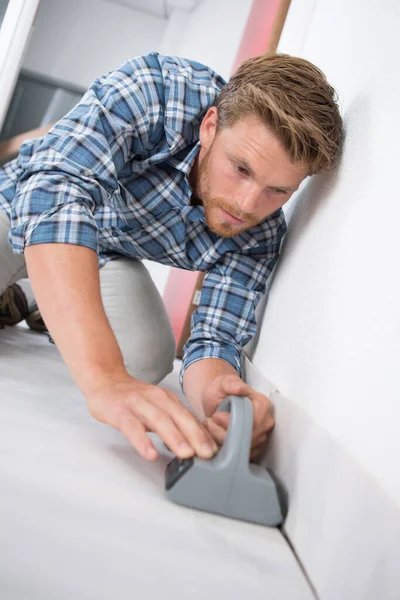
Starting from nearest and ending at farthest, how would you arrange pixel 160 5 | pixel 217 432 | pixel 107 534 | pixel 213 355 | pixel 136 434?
pixel 107 534
pixel 136 434
pixel 217 432
pixel 213 355
pixel 160 5

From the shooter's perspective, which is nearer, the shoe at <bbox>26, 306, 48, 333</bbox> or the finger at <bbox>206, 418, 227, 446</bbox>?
the finger at <bbox>206, 418, 227, 446</bbox>

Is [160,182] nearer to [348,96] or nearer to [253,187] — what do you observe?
[253,187]

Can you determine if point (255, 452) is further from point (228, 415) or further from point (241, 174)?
point (241, 174)

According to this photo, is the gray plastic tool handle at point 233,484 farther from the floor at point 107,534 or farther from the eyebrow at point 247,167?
the eyebrow at point 247,167

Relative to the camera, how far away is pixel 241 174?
121 centimetres

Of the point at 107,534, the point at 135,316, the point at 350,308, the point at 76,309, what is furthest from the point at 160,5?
the point at 107,534

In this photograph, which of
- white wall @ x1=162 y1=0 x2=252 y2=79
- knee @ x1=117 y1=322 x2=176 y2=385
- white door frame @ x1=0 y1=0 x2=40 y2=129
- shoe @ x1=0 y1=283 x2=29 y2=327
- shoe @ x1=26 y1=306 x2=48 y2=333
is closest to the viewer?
knee @ x1=117 y1=322 x2=176 y2=385

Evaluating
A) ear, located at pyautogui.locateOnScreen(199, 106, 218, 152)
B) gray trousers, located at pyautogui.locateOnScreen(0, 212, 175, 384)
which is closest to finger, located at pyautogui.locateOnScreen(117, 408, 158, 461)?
ear, located at pyautogui.locateOnScreen(199, 106, 218, 152)

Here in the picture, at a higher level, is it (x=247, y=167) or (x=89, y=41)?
(x=89, y=41)

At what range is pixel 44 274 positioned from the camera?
0.95 meters

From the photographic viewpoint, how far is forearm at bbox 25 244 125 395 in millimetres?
862

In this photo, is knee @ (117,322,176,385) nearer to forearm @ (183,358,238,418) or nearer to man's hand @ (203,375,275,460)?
forearm @ (183,358,238,418)

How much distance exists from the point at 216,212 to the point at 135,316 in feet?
1.91

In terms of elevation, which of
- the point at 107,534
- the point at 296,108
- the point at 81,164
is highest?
the point at 296,108
